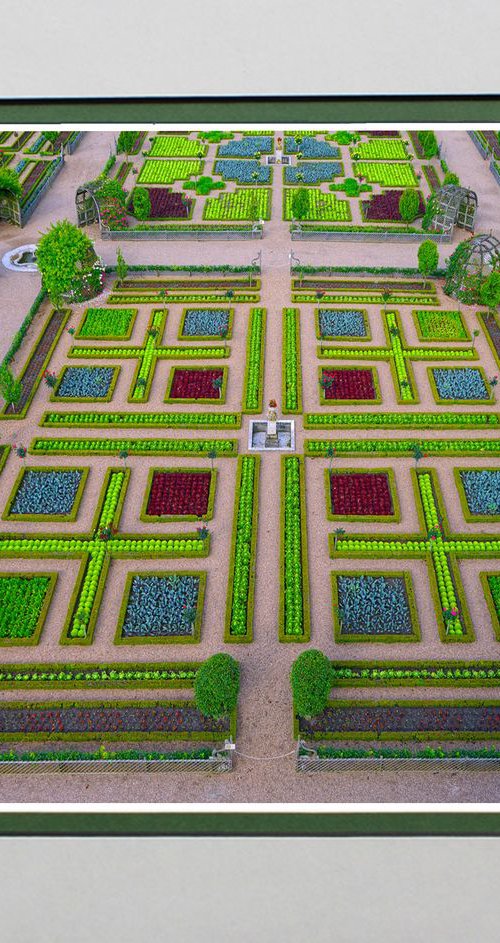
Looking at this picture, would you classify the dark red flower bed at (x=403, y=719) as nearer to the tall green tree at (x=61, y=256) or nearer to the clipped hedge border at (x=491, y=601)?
the clipped hedge border at (x=491, y=601)

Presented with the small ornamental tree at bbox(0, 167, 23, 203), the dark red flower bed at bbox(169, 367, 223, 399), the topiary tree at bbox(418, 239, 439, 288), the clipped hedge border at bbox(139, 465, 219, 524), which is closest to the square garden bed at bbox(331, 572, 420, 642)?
the clipped hedge border at bbox(139, 465, 219, 524)

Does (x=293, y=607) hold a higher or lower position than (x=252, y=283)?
lower

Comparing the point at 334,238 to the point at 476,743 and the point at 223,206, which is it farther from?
the point at 476,743

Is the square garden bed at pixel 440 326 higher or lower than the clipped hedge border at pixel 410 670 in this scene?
higher

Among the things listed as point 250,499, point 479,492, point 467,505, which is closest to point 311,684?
point 250,499

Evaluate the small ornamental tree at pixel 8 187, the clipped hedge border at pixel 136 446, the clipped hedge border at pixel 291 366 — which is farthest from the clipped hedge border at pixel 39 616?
the small ornamental tree at pixel 8 187

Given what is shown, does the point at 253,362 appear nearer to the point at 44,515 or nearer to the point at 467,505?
the point at 467,505

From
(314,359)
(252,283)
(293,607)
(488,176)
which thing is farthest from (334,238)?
(293,607)

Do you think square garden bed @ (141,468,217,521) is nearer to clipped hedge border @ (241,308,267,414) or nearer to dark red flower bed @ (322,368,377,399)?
clipped hedge border @ (241,308,267,414)
